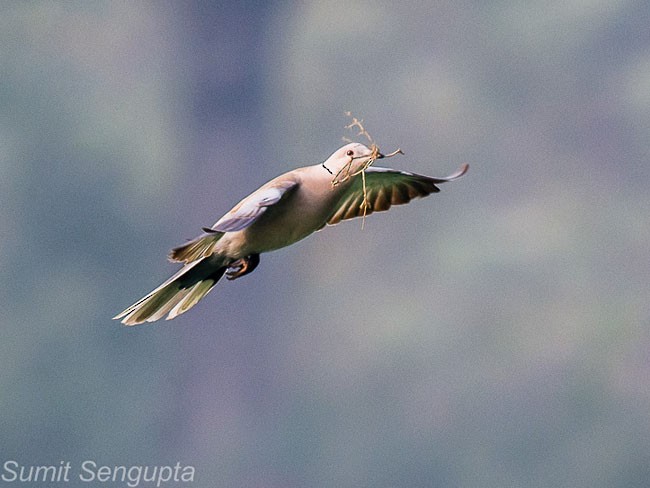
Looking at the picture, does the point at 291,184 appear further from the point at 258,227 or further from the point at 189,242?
the point at 189,242

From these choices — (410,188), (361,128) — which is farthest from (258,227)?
(410,188)

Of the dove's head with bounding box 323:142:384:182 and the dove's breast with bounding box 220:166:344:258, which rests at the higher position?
the dove's head with bounding box 323:142:384:182

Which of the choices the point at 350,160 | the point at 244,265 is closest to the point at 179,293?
the point at 244,265

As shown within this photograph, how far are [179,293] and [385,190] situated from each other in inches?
18.8

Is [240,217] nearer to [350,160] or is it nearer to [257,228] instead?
[257,228]

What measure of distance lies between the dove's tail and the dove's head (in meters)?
0.27

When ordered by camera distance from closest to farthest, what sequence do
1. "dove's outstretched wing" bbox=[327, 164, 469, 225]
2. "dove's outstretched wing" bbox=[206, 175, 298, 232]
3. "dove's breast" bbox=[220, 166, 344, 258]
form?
"dove's outstretched wing" bbox=[206, 175, 298, 232], "dove's breast" bbox=[220, 166, 344, 258], "dove's outstretched wing" bbox=[327, 164, 469, 225]

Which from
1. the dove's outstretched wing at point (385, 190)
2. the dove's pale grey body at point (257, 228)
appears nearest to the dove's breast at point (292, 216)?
the dove's pale grey body at point (257, 228)

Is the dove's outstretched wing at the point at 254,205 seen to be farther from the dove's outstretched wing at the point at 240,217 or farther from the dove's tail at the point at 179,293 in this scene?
the dove's tail at the point at 179,293

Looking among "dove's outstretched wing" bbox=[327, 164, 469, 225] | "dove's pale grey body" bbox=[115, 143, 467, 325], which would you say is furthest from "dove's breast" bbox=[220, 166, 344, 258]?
"dove's outstretched wing" bbox=[327, 164, 469, 225]

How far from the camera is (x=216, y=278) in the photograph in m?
1.89

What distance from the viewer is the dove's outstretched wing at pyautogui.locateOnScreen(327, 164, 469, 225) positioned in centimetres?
196

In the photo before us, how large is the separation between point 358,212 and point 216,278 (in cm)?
33

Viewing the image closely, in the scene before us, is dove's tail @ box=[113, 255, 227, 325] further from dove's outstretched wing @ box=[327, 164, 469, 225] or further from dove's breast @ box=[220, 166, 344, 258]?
dove's outstretched wing @ box=[327, 164, 469, 225]
